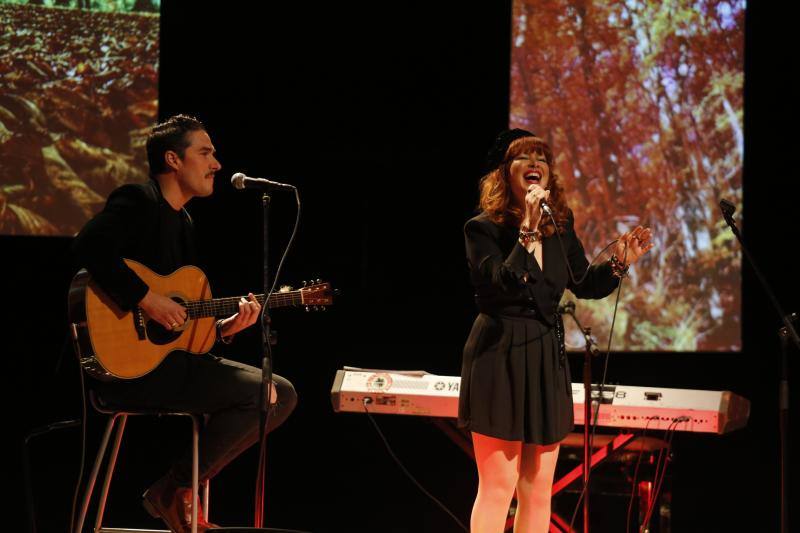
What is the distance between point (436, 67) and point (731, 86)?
1.71m

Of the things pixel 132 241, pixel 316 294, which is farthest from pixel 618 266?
pixel 132 241

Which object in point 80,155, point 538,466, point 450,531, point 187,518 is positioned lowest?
point 450,531

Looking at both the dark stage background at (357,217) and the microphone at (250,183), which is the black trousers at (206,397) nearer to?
the microphone at (250,183)

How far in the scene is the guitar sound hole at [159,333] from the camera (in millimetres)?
3344

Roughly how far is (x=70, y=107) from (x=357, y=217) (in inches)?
63.2

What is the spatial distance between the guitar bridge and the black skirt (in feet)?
3.91

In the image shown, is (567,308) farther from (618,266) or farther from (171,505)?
(171,505)

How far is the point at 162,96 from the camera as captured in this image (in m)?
4.91

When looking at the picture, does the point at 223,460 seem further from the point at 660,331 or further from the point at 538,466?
the point at 660,331

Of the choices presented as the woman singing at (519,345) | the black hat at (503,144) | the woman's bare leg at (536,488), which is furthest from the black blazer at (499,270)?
the woman's bare leg at (536,488)

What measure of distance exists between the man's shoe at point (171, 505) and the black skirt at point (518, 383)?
3.65 feet

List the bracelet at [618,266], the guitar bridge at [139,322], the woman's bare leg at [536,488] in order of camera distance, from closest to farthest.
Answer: the woman's bare leg at [536,488], the bracelet at [618,266], the guitar bridge at [139,322]

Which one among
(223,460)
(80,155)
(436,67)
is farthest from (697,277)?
(80,155)

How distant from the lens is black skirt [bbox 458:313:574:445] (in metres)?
3.01
